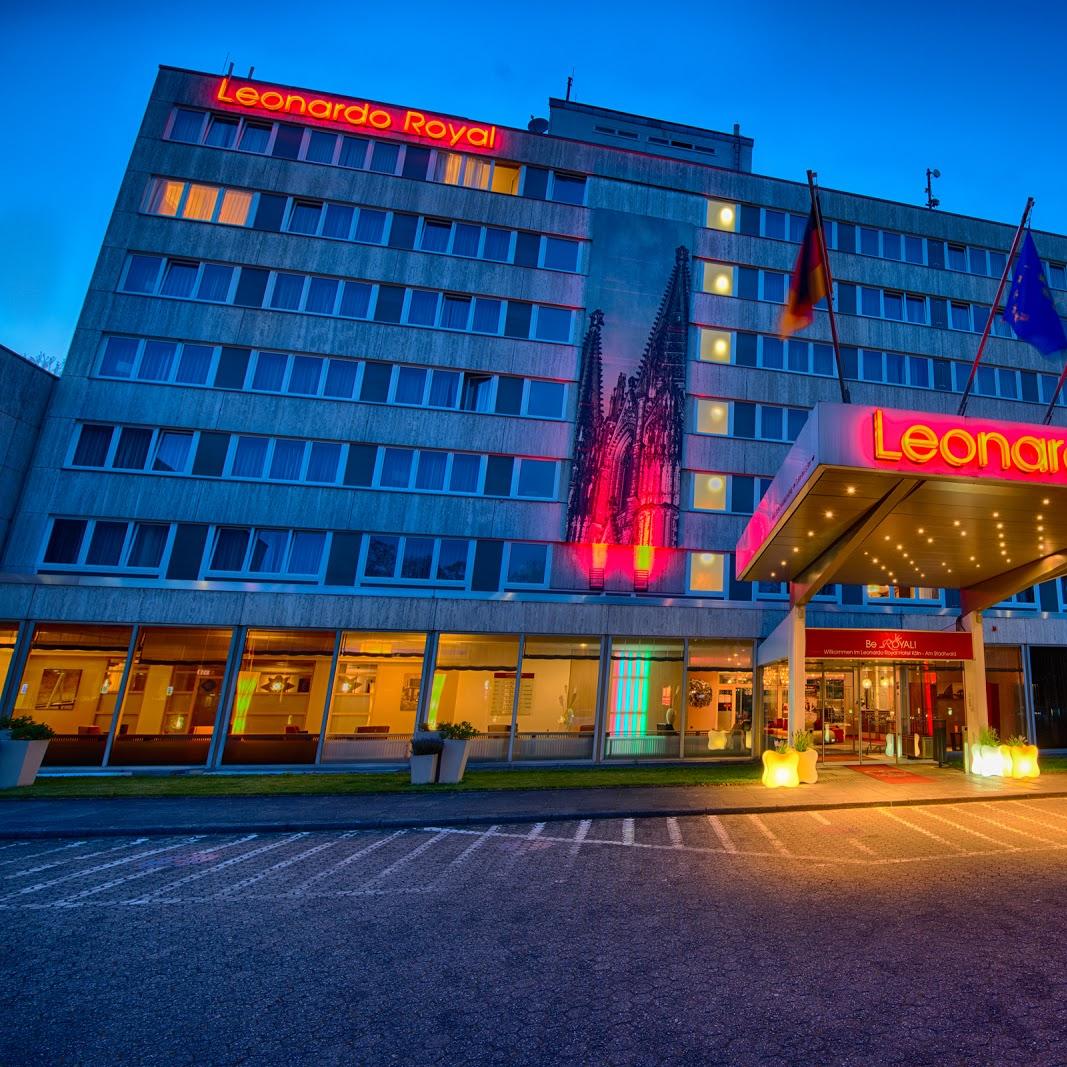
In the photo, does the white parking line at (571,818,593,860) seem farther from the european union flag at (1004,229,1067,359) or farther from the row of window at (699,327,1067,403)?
the row of window at (699,327,1067,403)

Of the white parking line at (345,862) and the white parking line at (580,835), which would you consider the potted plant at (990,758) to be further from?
the white parking line at (345,862)

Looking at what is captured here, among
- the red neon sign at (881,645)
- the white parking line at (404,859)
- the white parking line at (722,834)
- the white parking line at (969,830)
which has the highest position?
the red neon sign at (881,645)

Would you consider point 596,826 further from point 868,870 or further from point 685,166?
point 685,166

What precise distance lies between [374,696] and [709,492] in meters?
14.4

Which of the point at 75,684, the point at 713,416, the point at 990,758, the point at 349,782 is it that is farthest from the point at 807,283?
the point at 75,684

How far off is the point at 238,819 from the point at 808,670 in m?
17.4

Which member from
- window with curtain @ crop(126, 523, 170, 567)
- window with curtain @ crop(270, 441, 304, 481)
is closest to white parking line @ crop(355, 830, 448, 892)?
window with curtain @ crop(270, 441, 304, 481)

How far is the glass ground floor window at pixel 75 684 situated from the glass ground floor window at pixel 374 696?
6609 millimetres

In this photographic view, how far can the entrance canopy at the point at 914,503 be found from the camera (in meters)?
10.8

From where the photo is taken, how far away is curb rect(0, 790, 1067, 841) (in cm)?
1023

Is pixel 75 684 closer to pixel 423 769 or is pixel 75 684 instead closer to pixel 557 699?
pixel 423 769

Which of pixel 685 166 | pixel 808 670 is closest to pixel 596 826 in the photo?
pixel 808 670

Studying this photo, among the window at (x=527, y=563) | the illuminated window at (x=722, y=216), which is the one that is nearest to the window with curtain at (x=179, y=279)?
the window at (x=527, y=563)

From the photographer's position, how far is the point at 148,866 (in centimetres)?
841
